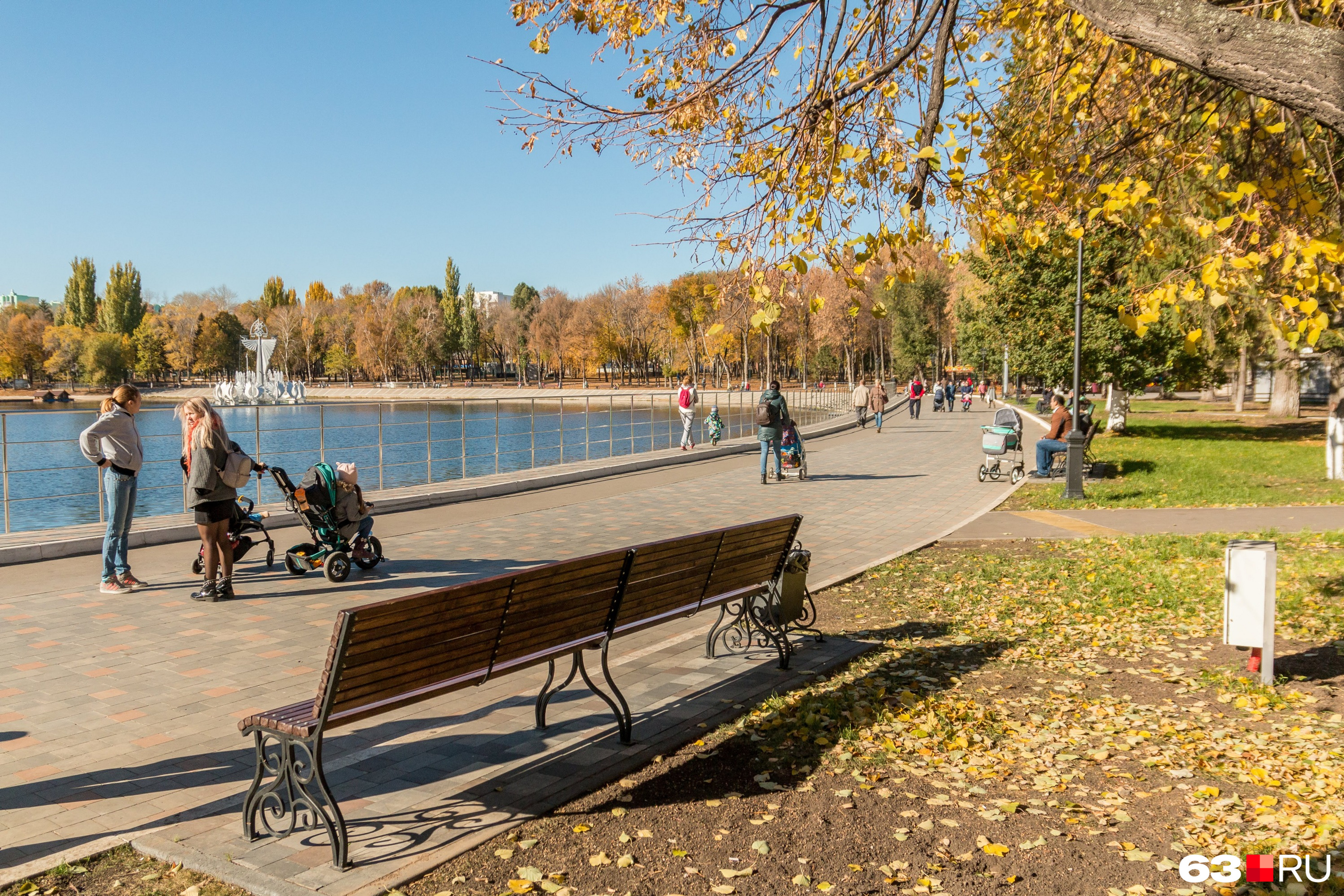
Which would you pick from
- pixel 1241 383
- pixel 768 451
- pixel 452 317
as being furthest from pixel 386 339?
pixel 768 451

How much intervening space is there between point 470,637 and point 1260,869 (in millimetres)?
3261

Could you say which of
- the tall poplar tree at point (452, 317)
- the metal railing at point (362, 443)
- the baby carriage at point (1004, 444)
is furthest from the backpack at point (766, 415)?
the tall poplar tree at point (452, 317)

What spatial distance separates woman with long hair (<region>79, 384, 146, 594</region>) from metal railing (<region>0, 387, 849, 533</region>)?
0.55m

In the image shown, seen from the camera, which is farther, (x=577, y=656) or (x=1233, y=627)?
(x=1233, y=627)

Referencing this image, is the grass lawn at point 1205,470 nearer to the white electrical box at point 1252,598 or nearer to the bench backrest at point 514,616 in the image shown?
the white electrical box at point 1252,598

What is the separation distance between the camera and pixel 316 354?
119375 millimetres

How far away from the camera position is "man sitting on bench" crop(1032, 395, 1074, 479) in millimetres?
17656

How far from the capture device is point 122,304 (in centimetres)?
11256

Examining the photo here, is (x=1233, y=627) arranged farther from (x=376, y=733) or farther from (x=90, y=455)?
(x=90, y=455)

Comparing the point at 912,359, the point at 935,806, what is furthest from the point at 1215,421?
the point at 912,359

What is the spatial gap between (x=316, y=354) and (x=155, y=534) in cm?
11497

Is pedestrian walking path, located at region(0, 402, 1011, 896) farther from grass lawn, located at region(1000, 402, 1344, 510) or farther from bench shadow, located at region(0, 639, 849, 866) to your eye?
grass lawn, located at region(1000, 402, 1344, 510)

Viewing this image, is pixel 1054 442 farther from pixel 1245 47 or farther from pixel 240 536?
pixel 1245 47

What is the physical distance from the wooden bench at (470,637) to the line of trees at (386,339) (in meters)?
76.5
